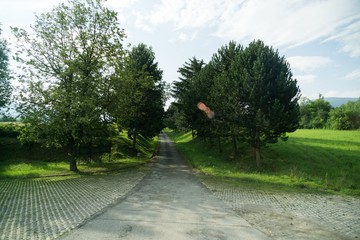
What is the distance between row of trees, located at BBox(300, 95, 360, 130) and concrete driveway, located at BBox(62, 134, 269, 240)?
57.3m

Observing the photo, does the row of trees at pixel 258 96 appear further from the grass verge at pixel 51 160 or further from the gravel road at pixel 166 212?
the grass verge at pixel 51 160

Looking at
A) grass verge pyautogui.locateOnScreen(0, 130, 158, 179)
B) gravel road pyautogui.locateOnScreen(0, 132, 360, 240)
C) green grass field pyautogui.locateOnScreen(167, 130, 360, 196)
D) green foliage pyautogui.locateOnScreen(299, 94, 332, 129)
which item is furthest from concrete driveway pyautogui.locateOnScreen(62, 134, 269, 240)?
green foliage pyautogui.locateOnScreen(299, 94, 332, 129)

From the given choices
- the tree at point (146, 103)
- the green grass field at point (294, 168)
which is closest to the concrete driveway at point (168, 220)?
the green grass field at point (294, 168)

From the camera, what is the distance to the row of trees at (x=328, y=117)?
72.1 meters

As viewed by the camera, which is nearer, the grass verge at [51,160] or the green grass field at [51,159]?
the grass verge at [51,160]

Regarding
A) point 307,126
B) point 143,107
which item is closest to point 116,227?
point 143,107

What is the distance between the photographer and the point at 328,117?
9488 cm

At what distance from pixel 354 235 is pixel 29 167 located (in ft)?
80.8

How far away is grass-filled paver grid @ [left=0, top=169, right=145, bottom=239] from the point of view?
8.02m

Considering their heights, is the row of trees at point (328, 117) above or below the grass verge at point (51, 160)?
above

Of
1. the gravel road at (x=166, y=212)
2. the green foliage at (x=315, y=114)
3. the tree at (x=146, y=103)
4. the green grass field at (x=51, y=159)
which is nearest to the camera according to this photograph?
the gravel road at (x=166, y=212)

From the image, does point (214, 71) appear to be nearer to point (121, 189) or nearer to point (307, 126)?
point (121, 189)

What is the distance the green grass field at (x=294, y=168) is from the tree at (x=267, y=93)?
12.0 feet

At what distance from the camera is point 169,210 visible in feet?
34.4
